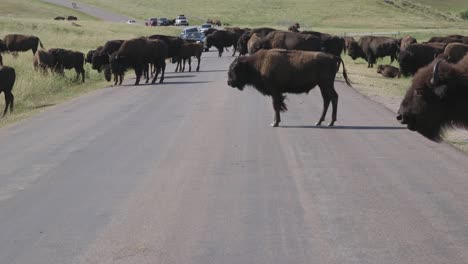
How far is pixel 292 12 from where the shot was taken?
122562mm

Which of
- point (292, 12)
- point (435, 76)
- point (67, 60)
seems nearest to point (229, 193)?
point (435, 76)

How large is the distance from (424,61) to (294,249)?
25.1 metres

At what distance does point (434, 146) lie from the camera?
14.0m

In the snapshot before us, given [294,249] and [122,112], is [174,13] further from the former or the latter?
[294,249]

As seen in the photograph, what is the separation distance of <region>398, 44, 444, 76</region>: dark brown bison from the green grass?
2907 inches

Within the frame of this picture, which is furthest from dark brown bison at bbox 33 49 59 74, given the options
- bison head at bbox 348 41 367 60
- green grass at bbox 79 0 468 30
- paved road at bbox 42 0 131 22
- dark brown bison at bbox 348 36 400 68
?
paved road at bbox 42 0 131 22

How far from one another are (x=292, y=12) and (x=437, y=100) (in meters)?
115

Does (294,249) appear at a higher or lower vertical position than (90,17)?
higher

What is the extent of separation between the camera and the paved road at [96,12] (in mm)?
118250

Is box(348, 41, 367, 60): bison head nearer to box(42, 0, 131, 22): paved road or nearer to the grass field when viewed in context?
the grass field

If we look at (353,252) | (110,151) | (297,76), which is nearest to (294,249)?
(353,252)

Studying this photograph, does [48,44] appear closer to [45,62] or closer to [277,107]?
[45,62]

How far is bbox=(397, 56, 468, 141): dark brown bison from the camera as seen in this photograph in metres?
8.73

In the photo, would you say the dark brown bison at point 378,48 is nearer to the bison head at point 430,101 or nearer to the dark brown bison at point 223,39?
the dark brown bison at point 223,39
